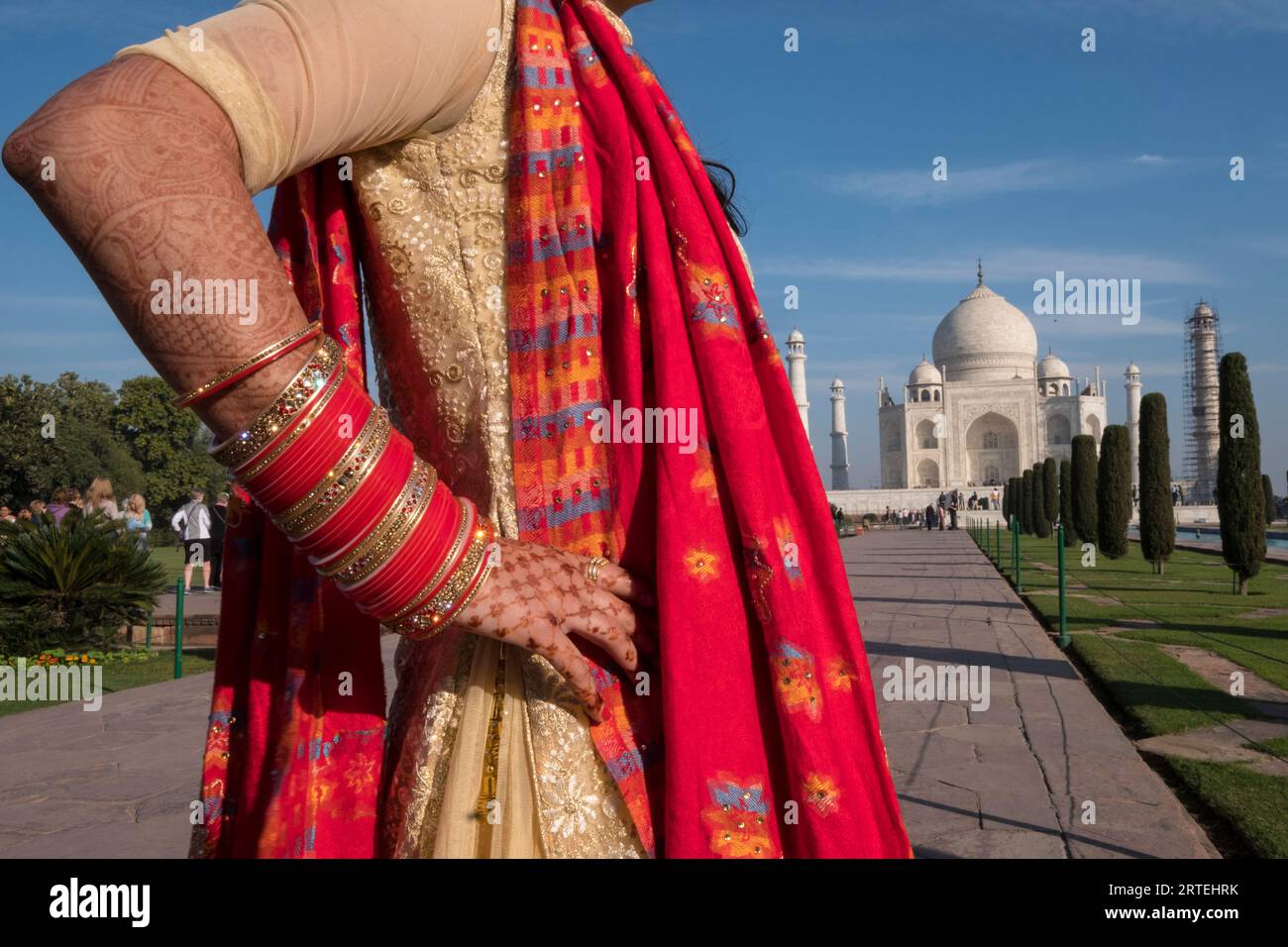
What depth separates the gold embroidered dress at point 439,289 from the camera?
0.74 meters

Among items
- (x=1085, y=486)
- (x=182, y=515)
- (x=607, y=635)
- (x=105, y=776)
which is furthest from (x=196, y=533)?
(x=1085, y=486)

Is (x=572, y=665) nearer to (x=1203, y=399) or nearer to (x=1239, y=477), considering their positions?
(x=1239, y=477)

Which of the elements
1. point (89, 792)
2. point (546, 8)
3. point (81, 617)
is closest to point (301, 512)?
point (546, 8)

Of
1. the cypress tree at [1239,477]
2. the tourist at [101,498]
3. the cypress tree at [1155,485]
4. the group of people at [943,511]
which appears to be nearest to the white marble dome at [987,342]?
the group of people at [943,511]

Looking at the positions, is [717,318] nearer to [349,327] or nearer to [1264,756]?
[349,327]

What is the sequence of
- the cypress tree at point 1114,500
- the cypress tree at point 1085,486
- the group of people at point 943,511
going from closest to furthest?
the cypress tree at point 1114,500
the cypress tree at point 1085,486
the group of people at point 943,511

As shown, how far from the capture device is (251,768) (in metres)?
0.93

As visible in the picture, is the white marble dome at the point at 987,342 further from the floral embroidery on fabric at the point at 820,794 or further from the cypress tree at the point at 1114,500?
the floral embroidery on fabric at the point at 820,794

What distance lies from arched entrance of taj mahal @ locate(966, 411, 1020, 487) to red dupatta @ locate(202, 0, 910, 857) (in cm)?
5694

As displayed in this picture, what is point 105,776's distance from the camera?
424 cm

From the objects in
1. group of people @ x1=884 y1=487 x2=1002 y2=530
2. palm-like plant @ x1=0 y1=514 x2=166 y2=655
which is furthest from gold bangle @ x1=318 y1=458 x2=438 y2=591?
group of people @ x1=884 y1=487 x2=1002 y2=530

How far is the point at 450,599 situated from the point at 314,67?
39 cm

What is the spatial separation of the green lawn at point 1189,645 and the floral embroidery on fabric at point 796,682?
9.74ft
